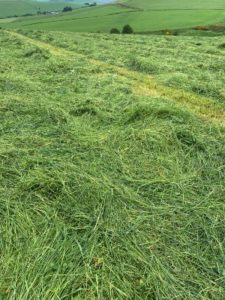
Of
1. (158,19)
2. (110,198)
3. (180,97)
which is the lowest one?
(158,19)

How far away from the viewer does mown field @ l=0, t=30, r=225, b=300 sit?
398 cm

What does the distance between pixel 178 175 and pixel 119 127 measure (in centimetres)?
220

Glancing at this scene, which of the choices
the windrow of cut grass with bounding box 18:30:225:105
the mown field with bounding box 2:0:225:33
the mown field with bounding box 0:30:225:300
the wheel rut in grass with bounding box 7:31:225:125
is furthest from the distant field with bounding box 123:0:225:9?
the mown field with bounding box 0:30:225:300

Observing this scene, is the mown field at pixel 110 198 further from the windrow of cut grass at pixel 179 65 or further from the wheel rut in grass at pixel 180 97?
the windrow of cut grass at pixel 179 65

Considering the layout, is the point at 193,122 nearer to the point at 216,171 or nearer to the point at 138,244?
the point at 216,171

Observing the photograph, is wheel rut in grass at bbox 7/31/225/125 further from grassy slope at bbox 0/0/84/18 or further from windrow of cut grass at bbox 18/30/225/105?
grassy slope at bbox 0/0/84/18

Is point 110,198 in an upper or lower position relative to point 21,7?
upper

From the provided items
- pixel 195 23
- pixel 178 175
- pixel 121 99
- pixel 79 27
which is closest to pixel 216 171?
pixel 178 175

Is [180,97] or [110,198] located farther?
[180,97]

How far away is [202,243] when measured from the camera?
179 inches

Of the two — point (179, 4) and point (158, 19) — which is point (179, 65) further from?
point (179, 4)

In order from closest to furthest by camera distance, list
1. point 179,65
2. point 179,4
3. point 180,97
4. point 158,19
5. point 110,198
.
A: point 110,198 → point 180,97 → point 179,65 → point 158,19 → point 179,4

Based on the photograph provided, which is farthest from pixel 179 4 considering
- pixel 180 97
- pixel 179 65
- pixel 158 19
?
pixel 180 97

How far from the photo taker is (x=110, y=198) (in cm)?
516
